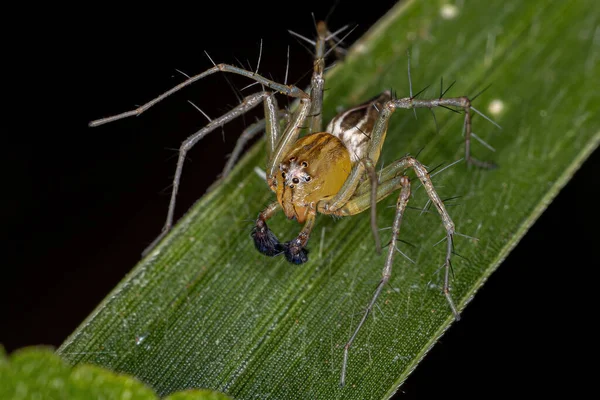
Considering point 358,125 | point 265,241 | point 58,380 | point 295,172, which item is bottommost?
point 58,380

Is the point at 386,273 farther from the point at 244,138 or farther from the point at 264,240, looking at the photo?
the point at 244,138

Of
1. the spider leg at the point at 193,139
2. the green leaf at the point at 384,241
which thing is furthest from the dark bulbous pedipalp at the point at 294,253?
the spider leg at the point at 193,139

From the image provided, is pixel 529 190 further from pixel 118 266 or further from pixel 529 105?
pixel 118 266

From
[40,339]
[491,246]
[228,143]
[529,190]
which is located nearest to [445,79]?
[529,190]

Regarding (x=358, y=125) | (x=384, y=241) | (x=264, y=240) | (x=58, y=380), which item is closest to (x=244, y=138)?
(x=358, y=125)

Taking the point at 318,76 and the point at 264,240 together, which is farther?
the point at 318,76

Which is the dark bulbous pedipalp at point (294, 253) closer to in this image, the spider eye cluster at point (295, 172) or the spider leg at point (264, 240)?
the spider leg at point (264, 240)

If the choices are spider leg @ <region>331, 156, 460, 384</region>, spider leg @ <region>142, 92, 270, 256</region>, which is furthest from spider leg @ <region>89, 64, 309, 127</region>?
spider leg @ <region>331, 156, 460, 384</region>
